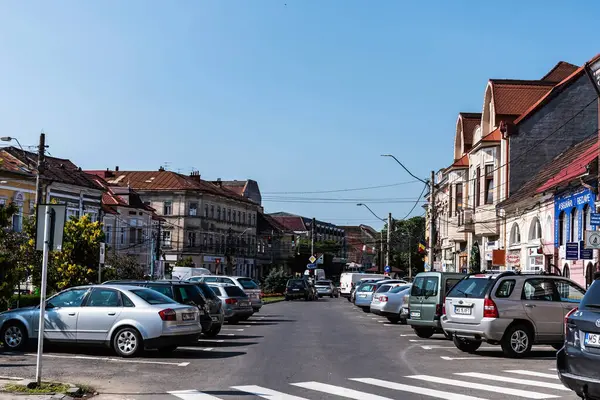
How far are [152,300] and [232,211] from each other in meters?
85.0

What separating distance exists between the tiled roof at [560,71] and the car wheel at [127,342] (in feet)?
130

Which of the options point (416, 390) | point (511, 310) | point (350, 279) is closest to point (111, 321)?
point (416, 390)

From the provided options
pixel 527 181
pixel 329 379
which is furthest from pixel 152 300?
pixel 527 181

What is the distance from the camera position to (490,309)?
1758cm

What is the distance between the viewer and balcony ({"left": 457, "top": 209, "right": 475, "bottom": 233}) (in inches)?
1882

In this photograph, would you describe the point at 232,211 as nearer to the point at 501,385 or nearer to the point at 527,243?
the point at 527,243

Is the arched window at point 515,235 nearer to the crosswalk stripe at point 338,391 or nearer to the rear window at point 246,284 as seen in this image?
the rear window at point 246,284

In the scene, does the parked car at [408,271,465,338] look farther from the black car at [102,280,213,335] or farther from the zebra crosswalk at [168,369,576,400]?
the zebra crosswalk at [168,369,576,400]

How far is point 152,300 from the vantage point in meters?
17.2

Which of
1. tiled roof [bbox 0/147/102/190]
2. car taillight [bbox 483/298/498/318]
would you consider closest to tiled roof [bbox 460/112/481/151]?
tiled roof [bbox 0/147/102/190]

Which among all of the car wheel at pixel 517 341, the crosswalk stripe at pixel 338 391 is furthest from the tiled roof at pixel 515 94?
the crosswalk stripe at pixel 338 391

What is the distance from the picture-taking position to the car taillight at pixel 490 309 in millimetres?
17547

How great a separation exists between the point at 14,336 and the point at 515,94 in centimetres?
3526

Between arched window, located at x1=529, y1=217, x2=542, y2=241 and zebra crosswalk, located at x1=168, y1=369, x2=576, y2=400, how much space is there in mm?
24299
